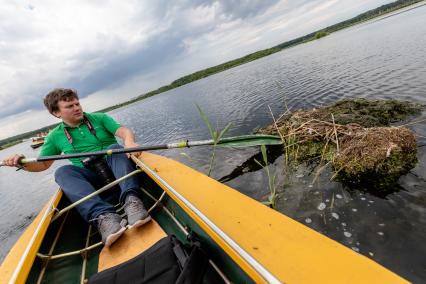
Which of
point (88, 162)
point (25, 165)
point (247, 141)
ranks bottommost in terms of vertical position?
point (247, 141)

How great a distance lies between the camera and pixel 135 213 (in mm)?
3217

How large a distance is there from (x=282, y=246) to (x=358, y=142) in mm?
4273

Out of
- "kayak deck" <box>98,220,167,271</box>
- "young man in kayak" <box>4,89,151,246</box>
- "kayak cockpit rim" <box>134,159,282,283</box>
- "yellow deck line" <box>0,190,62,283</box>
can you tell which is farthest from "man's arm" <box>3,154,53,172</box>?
"kayak cockpit rim" <box>134,159,282,283</box>

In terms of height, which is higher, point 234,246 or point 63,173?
point 63,173

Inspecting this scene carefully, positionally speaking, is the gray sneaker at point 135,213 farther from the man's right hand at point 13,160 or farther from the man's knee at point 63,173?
the man's right hand at point 13,160

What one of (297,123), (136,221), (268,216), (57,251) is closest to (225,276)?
(268,216)

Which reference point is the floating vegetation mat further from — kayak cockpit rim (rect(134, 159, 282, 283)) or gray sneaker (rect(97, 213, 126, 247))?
gray sneaker (rect(97, 213, 126, 247))

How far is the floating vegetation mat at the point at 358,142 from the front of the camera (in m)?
4.48

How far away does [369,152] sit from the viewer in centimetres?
473

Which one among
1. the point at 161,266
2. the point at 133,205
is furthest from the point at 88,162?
the point at 161,266

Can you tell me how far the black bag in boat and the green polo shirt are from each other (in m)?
2.68

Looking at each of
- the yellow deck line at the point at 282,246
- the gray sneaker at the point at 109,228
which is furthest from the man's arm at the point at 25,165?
the yellow deck line at the point at 282,246

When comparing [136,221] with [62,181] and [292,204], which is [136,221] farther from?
[292,204]

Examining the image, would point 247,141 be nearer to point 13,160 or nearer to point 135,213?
point 135,213
